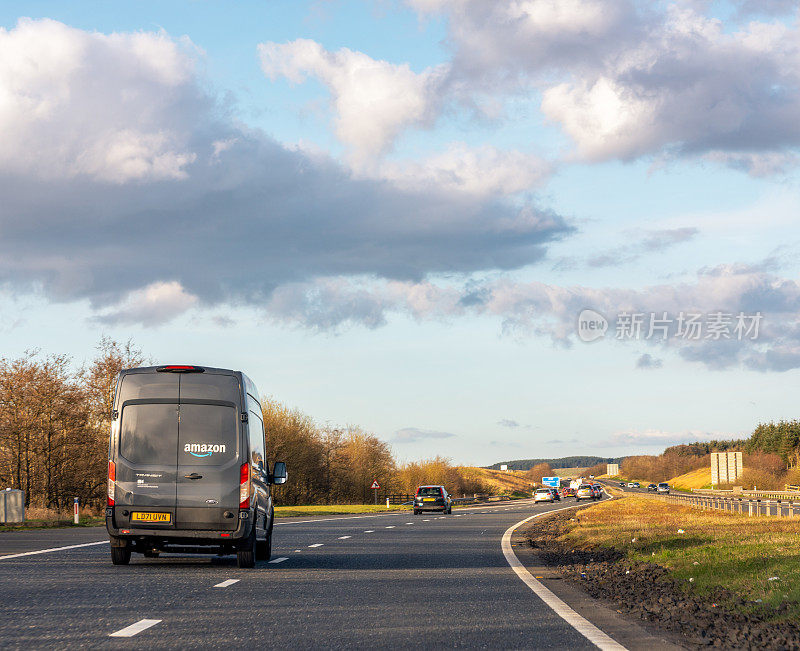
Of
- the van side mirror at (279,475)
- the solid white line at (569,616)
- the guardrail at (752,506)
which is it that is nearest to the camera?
the solid white line at (569,616)

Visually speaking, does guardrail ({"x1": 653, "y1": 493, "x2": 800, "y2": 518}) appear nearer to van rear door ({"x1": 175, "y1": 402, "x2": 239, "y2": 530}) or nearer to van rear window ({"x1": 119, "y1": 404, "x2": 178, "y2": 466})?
van rear door ({"x1": 175, "y1": 402, "x2": 239, "y2": 530})

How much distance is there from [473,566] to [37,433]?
122 feet

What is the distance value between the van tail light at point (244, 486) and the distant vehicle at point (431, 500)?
42.5 m

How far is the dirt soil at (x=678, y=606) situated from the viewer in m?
8.75

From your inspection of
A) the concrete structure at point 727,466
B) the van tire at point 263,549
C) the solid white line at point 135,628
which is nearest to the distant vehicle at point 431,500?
the concrete structure at point 727,466

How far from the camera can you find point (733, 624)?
379 inches

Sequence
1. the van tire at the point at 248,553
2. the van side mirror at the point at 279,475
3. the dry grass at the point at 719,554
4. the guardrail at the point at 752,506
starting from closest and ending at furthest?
the dry grass at the point at 719,554, the van tire at the point at 248,553, the van side mirror at the point at 279,475, the guardrail at the point at 752,506

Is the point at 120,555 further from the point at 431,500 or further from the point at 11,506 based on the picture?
the point at 431,500

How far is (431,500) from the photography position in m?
57.6

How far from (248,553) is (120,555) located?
1.91 meters

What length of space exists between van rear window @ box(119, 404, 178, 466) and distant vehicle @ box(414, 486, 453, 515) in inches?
1678

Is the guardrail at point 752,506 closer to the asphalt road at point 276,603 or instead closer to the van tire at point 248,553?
the asphalt road at point 276,603

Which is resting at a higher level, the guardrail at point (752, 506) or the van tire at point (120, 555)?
the van tire at point (120, 555)

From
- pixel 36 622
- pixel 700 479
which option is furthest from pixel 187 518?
pixel 700 479
